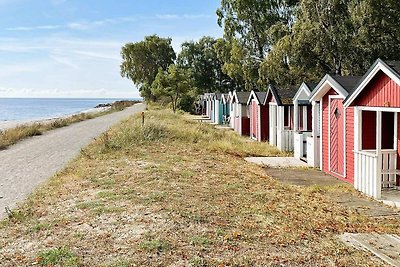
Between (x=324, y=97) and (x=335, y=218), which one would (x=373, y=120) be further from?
(x=335, y=218)

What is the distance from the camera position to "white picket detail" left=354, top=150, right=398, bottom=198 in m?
9.36

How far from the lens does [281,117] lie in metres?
18.9

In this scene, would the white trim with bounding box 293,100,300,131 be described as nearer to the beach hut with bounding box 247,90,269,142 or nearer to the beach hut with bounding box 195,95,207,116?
the beach hut with bounding box 247,90,269,142

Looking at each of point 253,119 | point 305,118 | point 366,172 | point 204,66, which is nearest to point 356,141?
point 366,172

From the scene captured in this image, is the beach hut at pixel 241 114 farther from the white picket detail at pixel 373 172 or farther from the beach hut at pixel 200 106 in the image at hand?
the beach hut at pixel 200 106

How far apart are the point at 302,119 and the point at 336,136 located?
5.88 metres

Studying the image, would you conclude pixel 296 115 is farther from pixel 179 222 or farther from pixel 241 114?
pixel 179 222

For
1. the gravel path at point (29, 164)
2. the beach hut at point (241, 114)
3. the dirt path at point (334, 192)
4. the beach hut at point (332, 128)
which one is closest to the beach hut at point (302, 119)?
the beach hut at point (332, 128)

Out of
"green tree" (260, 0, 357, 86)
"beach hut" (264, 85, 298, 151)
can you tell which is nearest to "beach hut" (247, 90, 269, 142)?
"beach hut" (264, 85, 298, 151)

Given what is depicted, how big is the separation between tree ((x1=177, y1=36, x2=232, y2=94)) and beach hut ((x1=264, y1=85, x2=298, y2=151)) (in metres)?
50.5

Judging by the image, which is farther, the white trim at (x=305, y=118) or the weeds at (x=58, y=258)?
the white trim at (x=305, y=118)

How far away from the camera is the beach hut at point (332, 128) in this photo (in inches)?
461

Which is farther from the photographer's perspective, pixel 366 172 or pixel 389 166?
pixel 389 166

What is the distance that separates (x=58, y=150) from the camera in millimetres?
18078
